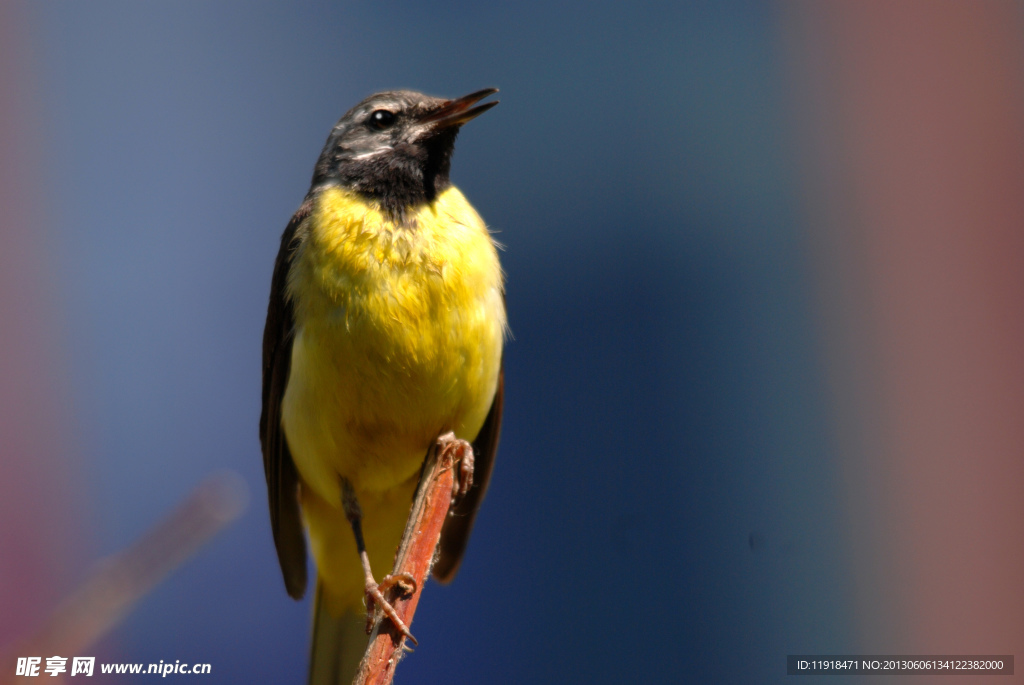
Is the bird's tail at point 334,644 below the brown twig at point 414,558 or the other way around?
below

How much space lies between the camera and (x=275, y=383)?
149 inches

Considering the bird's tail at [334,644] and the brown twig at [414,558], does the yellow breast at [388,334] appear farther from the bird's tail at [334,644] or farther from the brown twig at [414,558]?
the bird's tail at [334,644]

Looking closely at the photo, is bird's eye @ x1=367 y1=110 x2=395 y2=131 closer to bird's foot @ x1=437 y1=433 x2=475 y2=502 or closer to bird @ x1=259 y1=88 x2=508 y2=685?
bird @ x1=259 y1=88 x2=508 y2=685

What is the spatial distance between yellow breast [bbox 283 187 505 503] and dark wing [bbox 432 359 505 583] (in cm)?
46

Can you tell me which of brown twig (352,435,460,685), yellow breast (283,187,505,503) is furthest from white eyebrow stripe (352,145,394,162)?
brown twig (352,435,460,685)

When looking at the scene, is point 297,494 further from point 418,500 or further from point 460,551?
point 418,500

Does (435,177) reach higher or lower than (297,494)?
higher

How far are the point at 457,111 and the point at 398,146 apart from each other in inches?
12.3

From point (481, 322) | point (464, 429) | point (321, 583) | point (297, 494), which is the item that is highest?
point (481, 322)

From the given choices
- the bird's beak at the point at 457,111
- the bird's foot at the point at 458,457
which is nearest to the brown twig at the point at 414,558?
the bird's foot at the point at 458,457

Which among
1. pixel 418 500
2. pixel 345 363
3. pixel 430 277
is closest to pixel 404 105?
pixel 430 277

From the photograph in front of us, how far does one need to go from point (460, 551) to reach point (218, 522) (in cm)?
303

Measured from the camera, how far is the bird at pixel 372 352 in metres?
3.17

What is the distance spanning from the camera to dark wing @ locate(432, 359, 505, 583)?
13.3 ft
